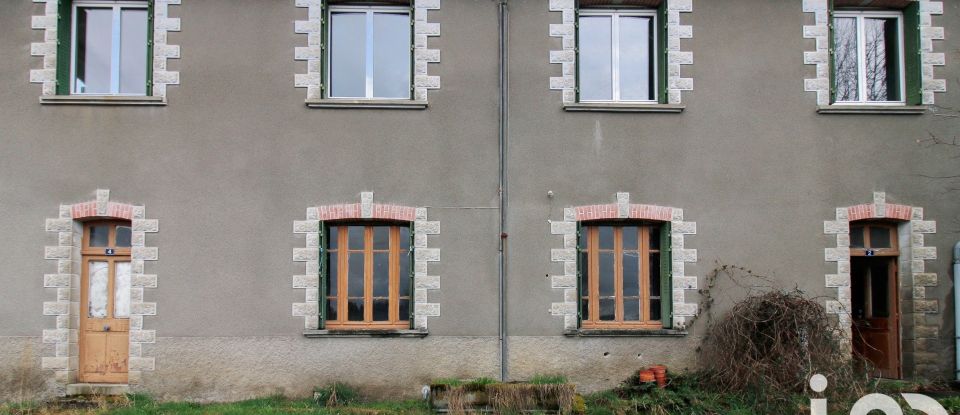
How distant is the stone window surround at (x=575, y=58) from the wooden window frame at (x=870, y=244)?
285cm

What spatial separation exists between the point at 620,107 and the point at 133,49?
620 centimetres

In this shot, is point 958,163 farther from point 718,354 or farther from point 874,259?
point 718,354

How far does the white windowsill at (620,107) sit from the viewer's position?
9.06 metres

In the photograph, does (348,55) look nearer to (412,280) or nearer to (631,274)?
(412,280)

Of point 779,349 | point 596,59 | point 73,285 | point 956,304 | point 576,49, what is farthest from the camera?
point 596,59

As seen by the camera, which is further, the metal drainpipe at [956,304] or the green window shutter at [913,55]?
the green window shutter at [913,55]

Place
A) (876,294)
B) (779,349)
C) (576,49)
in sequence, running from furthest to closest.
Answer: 1. (876,294)
2. (576,49)
3. (779,349)

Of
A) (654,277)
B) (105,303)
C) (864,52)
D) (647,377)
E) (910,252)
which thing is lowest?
(647,377)

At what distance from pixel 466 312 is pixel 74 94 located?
18.2ft

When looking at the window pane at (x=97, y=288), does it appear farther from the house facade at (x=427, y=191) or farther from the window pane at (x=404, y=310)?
the window pane at (x=404, y=310)

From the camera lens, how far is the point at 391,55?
9.38 metres

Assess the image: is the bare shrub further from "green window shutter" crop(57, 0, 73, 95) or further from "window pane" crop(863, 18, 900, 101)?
"green window shutter" crop(57, 0, 73, 95)

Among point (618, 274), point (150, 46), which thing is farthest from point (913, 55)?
point (150, 46)

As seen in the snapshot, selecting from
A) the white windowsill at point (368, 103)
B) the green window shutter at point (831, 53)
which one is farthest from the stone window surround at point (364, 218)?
the green window shutter at point (831, 53)
